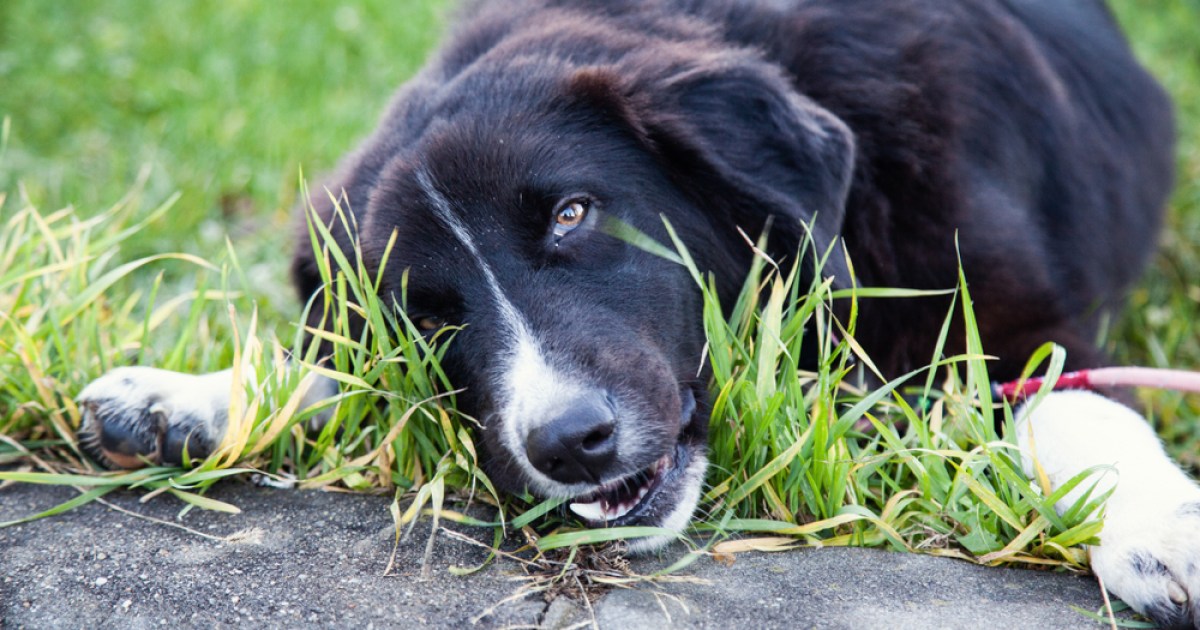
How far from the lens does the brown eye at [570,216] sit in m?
2.60

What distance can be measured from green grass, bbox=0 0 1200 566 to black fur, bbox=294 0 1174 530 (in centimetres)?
15

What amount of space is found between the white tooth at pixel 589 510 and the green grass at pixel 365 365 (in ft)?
0.17

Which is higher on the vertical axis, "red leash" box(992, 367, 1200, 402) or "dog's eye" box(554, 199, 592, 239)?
"dog's eye" box(554, 199, 592, 239)

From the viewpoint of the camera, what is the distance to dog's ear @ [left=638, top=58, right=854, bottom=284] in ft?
9.00

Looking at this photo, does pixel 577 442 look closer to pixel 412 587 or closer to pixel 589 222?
pixel 412 587

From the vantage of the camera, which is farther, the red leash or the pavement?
the red leash

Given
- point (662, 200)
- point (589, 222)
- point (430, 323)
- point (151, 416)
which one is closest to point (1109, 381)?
point (662, 200)

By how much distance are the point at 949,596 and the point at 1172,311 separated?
251cm

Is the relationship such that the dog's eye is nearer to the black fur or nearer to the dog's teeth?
the black fur

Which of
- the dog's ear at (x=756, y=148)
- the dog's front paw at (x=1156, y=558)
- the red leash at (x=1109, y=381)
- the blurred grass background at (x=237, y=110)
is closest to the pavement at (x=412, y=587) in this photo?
the dog's front paw at (x=1156, y=558)

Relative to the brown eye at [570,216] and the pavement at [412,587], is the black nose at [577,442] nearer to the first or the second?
the pavement at [412,587]

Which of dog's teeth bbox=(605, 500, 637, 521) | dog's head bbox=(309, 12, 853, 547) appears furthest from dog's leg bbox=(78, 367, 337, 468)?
dog's teeth bbox=(605, 500, 637, 521)

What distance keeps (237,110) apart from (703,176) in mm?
3680

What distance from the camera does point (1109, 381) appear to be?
9.02 feet
